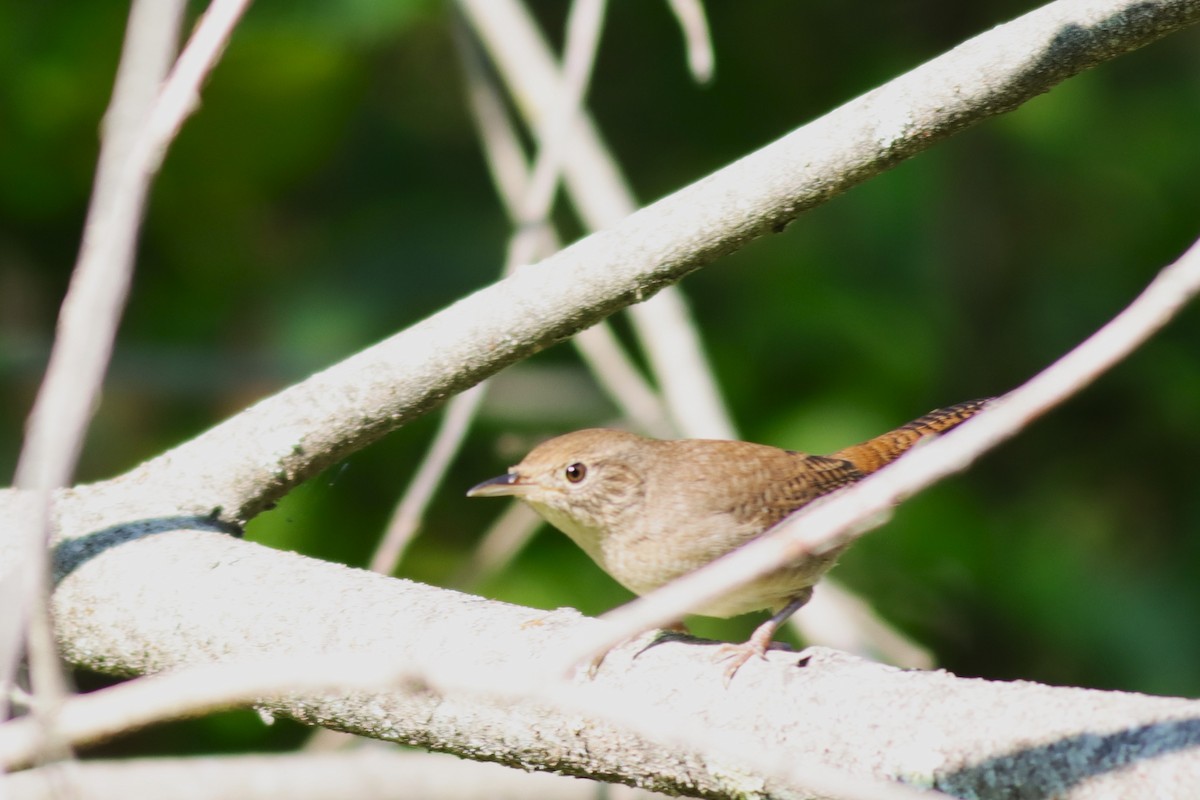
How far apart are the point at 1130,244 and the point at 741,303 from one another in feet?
5.47

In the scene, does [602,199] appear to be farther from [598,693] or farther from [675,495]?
[598,693]

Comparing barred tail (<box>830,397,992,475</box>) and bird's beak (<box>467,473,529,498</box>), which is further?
barred tail (<box>830,397,992,475</box>)

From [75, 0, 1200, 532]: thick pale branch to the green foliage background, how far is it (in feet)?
6.69

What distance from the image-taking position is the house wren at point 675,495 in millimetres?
2852

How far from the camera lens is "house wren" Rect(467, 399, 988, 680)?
9.36 feet

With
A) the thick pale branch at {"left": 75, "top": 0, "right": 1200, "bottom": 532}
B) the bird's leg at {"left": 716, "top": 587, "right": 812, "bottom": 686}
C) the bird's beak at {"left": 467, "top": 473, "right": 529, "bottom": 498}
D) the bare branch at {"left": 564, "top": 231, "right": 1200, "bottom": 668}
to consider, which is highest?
the thick pale branch at {"left": 75, "top": 0, "right": 1200, "bottom": 532}

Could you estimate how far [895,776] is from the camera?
5.35 feet

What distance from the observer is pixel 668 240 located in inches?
80.7

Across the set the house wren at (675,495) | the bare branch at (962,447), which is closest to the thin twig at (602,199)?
the house wren at (675,495)

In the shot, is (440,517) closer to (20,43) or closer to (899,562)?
(899,562)

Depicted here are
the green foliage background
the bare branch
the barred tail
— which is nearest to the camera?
the bare branch

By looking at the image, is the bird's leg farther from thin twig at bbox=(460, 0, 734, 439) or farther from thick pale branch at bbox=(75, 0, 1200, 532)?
thin twig at bbox=(460, 0, 734, 439)

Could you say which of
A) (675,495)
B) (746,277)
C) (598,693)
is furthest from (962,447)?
(746,277)

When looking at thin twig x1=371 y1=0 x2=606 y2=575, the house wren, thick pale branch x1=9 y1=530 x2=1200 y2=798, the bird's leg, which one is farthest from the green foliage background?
thick pale branch x1=9 y1=530 x2=1200 y2=798
